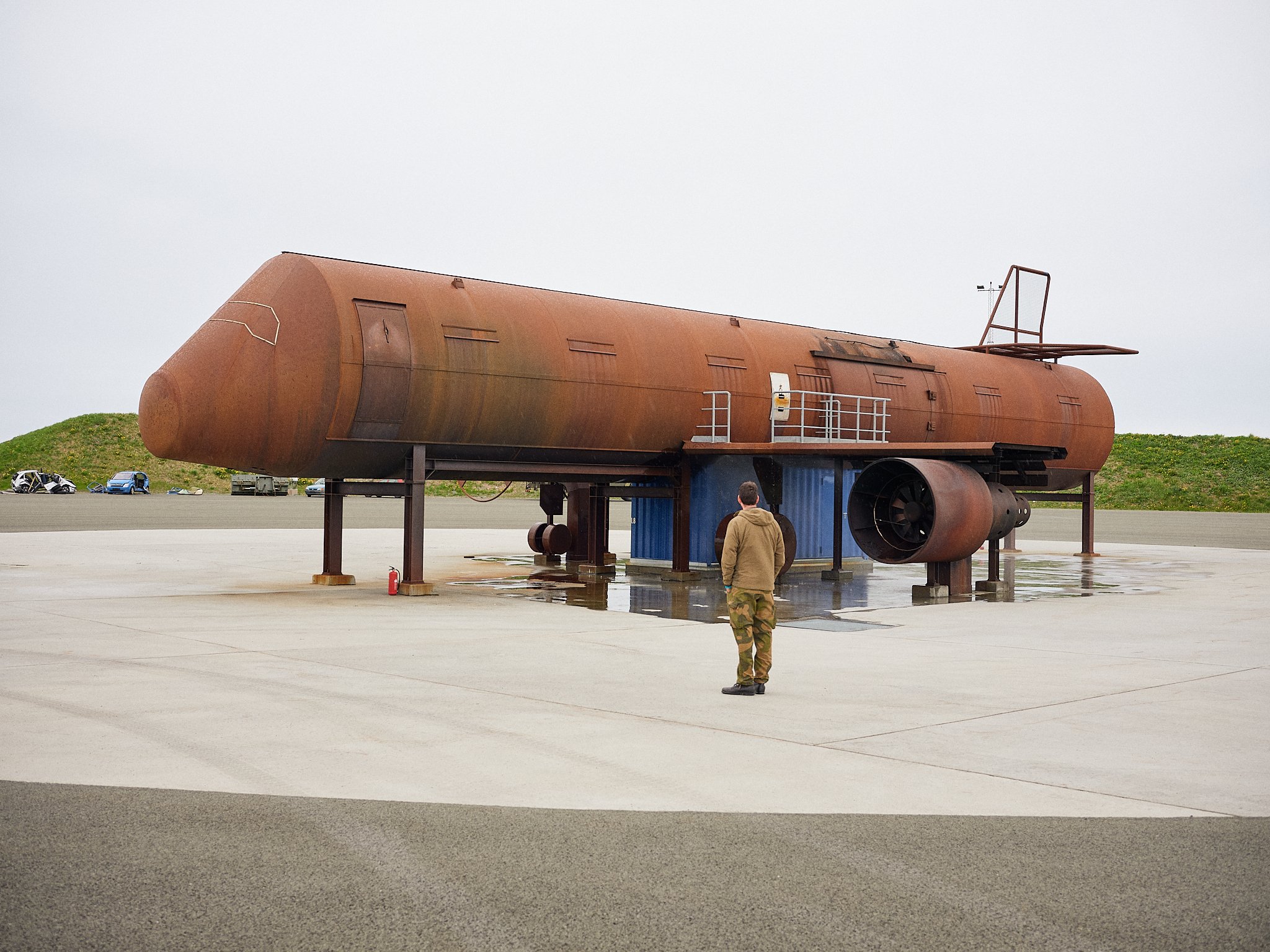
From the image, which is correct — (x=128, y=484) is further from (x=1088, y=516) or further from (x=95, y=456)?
(x=1088, y=516)

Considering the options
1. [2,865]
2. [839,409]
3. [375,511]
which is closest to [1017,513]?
[839,409]

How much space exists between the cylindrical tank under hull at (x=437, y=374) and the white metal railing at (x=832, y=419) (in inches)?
16.6

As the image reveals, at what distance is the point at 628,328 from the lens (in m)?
21.3

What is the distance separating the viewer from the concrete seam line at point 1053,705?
8117 millimetres

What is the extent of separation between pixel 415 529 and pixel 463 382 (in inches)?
99.2

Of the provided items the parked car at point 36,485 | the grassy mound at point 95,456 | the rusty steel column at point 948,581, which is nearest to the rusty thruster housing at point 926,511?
the rusty steel column at point 948,581

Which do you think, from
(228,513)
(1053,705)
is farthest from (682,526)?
(228,513)

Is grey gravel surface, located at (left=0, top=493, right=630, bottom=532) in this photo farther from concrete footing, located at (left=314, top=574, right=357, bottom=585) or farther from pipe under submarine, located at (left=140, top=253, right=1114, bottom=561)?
pipe under submarine, located at (left=140, top=253, right=1114, bottom=561)

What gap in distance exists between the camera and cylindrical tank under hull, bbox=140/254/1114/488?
17.2 m

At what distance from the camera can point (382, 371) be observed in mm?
17484

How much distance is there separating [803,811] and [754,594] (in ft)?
12.0

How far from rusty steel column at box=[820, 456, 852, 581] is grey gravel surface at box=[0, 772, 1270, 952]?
55.9ft

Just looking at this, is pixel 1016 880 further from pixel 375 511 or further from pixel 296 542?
pixel 375 511

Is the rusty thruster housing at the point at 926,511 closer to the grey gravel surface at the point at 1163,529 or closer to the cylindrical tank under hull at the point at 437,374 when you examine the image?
the cylindrical tank under hull at the point at 437,374
